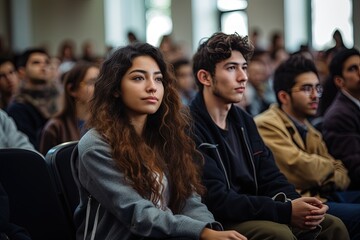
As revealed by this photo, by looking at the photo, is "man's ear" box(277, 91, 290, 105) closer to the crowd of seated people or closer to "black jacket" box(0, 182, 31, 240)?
the crowd of seated people

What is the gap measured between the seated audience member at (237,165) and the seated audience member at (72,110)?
118cm

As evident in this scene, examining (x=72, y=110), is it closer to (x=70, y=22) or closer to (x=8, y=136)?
(x=8, y=136)

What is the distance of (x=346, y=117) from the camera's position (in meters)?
3.71

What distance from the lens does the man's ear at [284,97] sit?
11.8 feet

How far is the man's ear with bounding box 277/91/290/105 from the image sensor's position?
361 cm

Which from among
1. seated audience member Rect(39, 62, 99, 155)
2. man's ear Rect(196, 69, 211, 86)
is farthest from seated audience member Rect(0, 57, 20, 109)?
man's ear Rect(196, 69, 211, 86)

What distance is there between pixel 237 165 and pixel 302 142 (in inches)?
26.9

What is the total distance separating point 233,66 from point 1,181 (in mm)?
1075

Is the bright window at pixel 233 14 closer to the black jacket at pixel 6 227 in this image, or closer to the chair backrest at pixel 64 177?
the chair backrest at pixel 64 177

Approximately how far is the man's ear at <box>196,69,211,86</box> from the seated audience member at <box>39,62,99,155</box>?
3.72 ft

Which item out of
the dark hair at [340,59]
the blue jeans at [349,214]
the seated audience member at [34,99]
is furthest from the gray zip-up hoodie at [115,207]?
the seated audience member at [34,99]

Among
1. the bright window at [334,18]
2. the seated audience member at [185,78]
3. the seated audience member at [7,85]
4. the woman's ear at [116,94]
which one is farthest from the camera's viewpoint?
the seated audience member at [185,78]

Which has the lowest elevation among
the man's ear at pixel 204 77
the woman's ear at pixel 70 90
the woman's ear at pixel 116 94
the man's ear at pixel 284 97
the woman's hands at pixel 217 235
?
the woman's hands at pixel 217 235

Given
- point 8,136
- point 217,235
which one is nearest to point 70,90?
point 8,136
